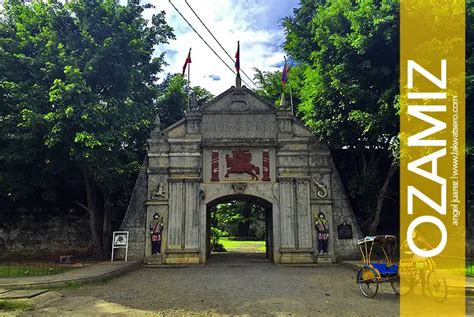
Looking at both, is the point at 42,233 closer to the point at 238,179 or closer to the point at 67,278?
the point at 67,278

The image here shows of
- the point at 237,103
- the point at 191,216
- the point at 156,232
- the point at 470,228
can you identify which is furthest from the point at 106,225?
the point at 470,228

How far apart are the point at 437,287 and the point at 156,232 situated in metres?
10.5

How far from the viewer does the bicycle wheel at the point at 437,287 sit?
8.21 meters

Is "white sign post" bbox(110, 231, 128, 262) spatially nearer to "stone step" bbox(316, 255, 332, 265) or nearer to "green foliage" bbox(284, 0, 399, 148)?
"stone step" bbox(316, 255, 332, 265)

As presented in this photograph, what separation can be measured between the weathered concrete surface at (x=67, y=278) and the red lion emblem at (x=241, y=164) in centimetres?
583

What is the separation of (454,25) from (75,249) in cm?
1676

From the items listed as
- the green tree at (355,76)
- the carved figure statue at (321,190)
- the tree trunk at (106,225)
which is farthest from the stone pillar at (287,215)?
the tree trunk at (106,225)

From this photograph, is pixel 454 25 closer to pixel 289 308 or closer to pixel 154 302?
pixel 289 308

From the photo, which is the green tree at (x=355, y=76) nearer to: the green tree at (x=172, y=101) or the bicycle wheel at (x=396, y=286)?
the bicycle wheel at (x=396, y=286)

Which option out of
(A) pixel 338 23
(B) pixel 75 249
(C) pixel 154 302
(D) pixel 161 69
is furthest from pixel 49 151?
(A) pixel 338 23

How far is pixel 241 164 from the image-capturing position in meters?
16.2

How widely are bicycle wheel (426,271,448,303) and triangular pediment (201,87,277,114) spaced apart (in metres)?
9.78

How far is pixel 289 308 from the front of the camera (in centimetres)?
768

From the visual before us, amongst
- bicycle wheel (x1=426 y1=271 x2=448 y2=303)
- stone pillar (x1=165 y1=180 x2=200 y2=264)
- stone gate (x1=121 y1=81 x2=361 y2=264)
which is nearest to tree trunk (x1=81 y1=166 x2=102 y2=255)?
stone gate (x1=121 y1=81 x2=361 y2=264)
